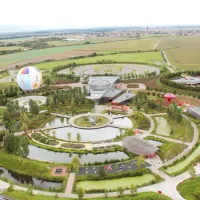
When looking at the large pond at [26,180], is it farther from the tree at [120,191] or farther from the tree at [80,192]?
the tree at [120,191]

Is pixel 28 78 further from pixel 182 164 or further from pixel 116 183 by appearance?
pixel 182 164

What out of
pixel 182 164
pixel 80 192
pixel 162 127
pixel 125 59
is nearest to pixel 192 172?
pixel 182 164

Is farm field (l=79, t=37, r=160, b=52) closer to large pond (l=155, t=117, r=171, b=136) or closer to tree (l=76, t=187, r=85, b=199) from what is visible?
large pond (l=155, t=117, r=171, b=136)

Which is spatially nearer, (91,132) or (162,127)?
(91,132)

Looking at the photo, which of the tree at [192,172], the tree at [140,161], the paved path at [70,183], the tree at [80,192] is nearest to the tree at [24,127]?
the paved path at [70,183]

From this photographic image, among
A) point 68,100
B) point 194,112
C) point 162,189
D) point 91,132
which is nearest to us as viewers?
point 162,189

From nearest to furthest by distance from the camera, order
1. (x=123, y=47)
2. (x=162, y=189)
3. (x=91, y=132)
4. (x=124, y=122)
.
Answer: (x=162, y=189) < (x=91, y=132) < (x=124, y=122) < (x=123, y=47)

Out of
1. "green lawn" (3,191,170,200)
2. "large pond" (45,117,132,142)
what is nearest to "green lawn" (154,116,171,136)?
"large pond" (45,117,132,142)
